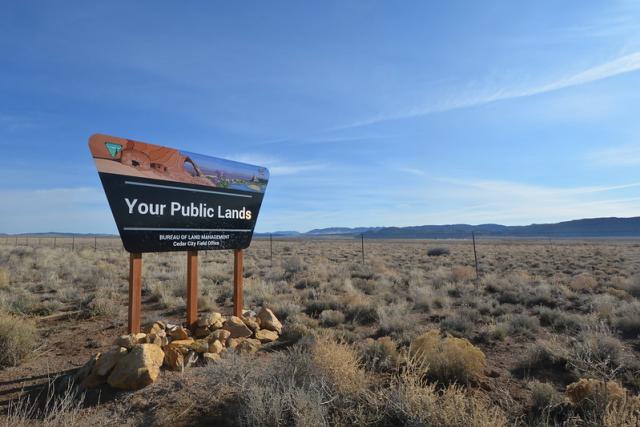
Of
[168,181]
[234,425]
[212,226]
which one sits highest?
[168,181]

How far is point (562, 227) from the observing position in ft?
628

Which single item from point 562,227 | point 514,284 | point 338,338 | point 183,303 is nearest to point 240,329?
point 338,338

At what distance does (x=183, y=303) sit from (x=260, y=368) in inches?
265

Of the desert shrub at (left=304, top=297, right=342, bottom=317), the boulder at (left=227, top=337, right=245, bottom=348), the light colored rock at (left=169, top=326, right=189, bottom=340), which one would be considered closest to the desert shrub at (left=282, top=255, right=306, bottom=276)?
the desert shrub at (left=304, top=297, right=342, bottom=317)

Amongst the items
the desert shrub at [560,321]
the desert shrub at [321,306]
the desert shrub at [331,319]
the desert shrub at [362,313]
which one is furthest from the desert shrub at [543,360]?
the desert shrub at [321,306]

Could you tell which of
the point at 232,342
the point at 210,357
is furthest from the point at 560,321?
the point at 210,357

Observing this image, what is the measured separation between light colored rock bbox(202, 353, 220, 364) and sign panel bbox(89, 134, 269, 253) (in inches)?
81.9

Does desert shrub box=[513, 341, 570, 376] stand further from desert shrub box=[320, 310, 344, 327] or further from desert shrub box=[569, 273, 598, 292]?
desert shrub box=[569, 273, 598, 292]

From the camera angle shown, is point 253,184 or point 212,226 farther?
point 253,184

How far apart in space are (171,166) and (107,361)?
348 cm

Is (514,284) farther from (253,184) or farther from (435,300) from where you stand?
(253,184)

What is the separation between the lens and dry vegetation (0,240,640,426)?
4250 mm

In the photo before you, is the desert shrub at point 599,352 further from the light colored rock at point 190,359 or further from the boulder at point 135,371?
the boulder at point 135,371

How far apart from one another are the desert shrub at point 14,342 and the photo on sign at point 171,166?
127 inches
